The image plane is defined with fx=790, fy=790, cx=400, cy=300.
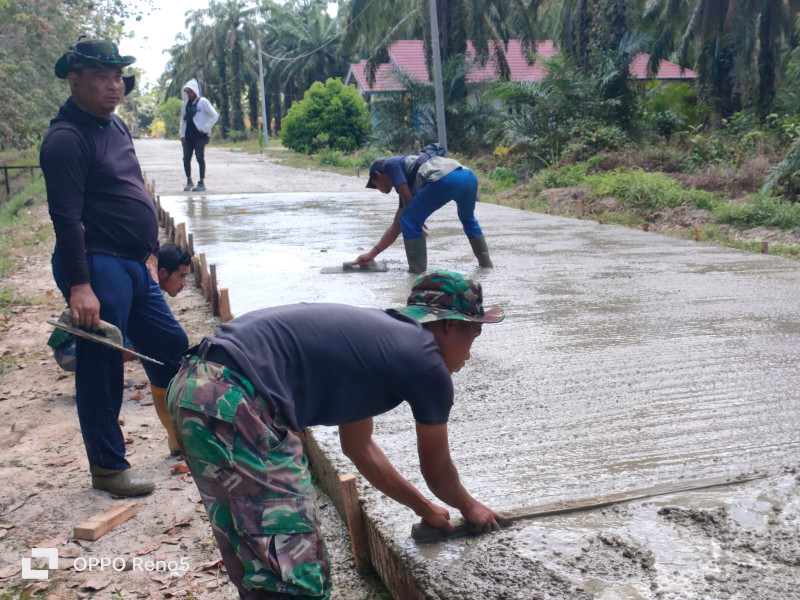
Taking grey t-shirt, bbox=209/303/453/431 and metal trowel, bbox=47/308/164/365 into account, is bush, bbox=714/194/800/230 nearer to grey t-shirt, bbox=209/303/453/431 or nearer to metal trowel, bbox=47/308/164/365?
metal trowel, bbox=47/308/164/365

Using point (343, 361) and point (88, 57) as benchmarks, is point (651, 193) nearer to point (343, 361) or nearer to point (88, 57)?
point (88, 57)

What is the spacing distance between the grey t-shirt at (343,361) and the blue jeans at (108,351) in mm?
1464

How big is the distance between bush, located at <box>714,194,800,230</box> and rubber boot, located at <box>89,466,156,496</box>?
377 inches

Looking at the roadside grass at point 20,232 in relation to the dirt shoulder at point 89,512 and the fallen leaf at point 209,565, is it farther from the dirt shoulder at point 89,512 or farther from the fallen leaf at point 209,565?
the fallen leaf at point 209,565

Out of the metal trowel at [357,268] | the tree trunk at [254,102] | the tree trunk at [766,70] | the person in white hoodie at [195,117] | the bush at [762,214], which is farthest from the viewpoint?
the tree trunk at [254,102]

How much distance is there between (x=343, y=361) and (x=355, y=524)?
927mm

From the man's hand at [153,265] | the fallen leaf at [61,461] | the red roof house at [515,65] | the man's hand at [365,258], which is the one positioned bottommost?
the fallen leaf at [61,461]

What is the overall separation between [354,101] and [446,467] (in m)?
29.9

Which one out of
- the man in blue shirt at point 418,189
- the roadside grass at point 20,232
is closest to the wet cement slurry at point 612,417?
the man in blue shirt at point 418,189

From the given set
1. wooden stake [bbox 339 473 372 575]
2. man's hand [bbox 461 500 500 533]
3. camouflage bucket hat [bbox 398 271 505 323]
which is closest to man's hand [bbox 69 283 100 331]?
wooden stake [bbox 339 473 372 575]

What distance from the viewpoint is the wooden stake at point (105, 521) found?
322cm

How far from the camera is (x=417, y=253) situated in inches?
285

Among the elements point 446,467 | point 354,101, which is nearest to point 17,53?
point 354,101

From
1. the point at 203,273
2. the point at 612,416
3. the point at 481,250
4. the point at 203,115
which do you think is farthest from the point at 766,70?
the point at 612,416
